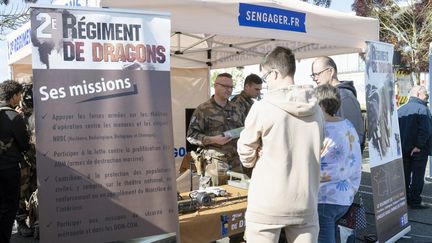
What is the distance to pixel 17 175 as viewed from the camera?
3.76 meters

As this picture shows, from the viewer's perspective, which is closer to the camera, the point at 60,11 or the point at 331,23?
the point at 60,11

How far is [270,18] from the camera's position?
361 centimetres

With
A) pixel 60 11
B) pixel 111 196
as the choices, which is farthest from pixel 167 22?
pixel 111 196

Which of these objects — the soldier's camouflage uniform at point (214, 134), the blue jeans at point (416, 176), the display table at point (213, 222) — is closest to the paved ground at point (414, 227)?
the blue jeans at point (416, 176)

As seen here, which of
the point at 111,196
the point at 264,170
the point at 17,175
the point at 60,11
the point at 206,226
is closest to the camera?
the point at 264,170

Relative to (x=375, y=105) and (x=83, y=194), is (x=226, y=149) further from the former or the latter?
(x=83, y=194)

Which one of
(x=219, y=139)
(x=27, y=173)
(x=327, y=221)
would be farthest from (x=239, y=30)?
(x=27, y=173)

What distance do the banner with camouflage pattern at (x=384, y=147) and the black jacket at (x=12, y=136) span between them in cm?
313

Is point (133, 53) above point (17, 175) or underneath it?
above

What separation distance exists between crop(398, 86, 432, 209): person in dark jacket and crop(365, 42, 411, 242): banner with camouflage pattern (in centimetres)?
134

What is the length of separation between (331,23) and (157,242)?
8.80 feet

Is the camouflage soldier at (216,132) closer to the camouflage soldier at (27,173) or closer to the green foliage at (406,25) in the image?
the camouflage soldier at (27,173)

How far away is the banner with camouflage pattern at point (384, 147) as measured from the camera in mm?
3891

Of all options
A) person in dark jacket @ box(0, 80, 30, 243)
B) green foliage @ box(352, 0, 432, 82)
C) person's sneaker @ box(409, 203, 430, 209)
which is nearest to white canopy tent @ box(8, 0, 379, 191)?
person in dark jacket @ box(0, 80, 30, 243)
